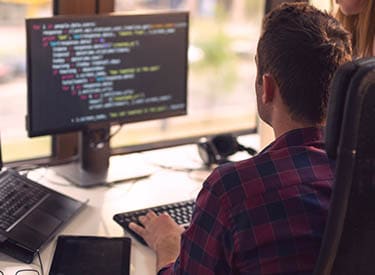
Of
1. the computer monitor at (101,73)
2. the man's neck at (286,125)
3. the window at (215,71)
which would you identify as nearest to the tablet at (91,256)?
the computer monitor at (101,73)

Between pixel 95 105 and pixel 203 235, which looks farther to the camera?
pixel 95 105

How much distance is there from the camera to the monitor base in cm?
200

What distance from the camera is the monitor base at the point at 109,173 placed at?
2.00 meters

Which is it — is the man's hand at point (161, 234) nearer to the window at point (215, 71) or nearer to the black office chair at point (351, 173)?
the black office chair at point (351, 173)

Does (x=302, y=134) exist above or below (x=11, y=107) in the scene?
above

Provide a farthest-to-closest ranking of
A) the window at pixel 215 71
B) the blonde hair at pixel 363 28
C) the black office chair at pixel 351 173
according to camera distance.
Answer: the window at pixel 215 71 → the blonde hair at pixel 363 28 → the black office chair at pixel 351 173

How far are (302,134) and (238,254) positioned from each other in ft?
0.85

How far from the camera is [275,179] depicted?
3.99ft

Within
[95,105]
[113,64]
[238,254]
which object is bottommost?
[238,254]

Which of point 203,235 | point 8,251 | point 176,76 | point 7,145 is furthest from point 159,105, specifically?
point 203,235

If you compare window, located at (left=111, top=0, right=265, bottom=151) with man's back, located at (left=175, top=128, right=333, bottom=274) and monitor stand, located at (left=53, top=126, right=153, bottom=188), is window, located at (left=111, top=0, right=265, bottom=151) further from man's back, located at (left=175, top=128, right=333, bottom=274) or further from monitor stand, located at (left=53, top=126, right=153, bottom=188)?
man's back, located at (left=175, top=128, right=333, bottom=274)

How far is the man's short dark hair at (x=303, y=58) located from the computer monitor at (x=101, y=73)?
734 millimetres

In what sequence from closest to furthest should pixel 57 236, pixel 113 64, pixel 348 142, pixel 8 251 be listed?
pixel 348 142 < pixel 8 251 < pixel 57 236 < pixel 113 64

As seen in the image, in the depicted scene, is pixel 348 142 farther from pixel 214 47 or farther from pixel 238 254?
pixel 214 47
